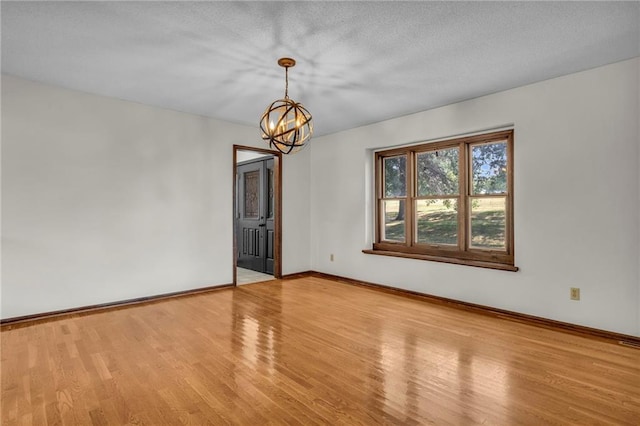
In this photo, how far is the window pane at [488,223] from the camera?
13.5 feet

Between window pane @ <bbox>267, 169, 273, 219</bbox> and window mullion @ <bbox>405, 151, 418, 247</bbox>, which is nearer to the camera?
window mullion @ <bbox>405, 151, 418, 247</bbox>

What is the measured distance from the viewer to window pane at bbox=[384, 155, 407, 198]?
17.1 feet

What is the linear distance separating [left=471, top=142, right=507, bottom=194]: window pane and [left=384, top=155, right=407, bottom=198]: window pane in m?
1.05

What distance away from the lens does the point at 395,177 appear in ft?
17.5

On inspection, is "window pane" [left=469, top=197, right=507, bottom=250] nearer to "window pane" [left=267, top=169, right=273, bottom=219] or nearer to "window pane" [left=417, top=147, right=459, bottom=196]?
"window pane" [left=417, top=147, right=459, bottom=196]

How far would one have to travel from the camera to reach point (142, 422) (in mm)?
1907

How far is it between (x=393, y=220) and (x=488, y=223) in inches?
57.2

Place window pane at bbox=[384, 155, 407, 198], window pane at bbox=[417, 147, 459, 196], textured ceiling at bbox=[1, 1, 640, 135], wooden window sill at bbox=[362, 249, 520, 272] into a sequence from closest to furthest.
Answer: textured ceiling at bbox=[1, 1, 640, 135] < wooden window sill at bbox=[362, 249, 520, 272] < window pane at bbox=[417, 147, 459, 196] < window pane at bbox=[384, 155, 407, 198]

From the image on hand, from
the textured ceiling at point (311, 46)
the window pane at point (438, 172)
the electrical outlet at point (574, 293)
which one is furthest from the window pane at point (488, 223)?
the textured ceiling at point (311, 46)

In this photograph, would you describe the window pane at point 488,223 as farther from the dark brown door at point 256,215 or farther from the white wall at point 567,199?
the dark brown door at point 256,215

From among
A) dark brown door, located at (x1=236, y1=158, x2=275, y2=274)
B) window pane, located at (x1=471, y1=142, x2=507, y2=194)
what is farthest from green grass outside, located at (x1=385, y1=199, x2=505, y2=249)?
dark brown door, located at (x1=236, y1=158, x2=275, y2=274)

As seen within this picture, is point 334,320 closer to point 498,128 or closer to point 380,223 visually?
point 380,223

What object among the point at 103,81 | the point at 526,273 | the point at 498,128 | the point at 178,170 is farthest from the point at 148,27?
the point at 526,273

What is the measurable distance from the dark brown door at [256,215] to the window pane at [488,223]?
3.31m
